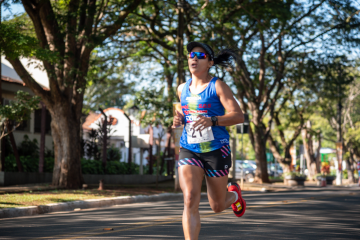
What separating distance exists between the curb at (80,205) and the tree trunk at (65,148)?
267 cm

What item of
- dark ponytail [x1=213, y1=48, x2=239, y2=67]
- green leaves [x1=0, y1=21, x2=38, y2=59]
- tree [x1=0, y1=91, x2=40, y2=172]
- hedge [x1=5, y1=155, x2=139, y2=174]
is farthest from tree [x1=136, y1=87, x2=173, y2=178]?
dark ponytail [x1=213, y1=48, x2=239, y2=67]

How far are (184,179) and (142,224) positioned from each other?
346 centimetres

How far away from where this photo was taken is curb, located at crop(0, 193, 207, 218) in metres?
9.73

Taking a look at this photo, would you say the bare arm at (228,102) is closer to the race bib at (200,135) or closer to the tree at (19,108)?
the race bib at (200,135)

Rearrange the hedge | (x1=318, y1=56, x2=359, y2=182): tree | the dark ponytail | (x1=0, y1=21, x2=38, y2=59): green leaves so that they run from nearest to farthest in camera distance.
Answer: the dark ponytail < (x1=0, y1=21, x2=38, y2=59): green leaves < the hedge < (x1=318, y1=56, x2=359, y2=182): tree

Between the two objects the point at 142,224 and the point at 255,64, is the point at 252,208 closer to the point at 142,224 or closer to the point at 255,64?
the point at 142,224

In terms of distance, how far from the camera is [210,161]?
448 cm

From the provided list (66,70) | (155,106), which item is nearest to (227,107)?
(66,70)

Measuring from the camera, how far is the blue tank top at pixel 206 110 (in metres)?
4.49

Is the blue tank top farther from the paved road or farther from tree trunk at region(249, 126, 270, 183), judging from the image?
tree trunk at region(249, 126, 270, 183)

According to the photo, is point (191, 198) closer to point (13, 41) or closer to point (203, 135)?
point (203, 135)

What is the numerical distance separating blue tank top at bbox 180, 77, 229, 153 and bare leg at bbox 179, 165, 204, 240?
222mm

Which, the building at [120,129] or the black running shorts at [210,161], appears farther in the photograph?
the building at [120,129]

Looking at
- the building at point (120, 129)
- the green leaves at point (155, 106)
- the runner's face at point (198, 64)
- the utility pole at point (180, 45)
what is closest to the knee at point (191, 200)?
the runner's face at point (198, 64)
